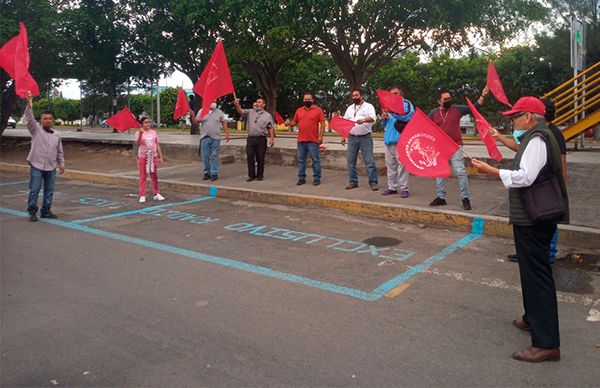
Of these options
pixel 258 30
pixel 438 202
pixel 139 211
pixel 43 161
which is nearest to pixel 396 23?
pixel 258 30

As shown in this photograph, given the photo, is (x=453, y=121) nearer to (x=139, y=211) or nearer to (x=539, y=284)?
(x=539, y=284)

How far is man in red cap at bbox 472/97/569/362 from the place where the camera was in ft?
10.9

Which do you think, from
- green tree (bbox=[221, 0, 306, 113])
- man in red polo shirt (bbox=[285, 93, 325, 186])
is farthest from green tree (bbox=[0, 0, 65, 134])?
man in red polo shirt (bbox=[285, 93, 325, 186])

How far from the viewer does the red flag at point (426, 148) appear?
464 centimetres

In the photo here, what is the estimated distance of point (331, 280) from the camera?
4.97m

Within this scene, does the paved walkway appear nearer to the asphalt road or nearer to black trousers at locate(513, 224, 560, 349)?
the asphalt road

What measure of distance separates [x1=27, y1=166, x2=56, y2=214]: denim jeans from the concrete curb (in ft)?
10.4

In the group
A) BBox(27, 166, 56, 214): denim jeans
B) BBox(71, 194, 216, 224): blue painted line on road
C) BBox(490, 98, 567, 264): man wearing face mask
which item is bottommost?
BBox(71, 194, 216, 224): blue painted line on road

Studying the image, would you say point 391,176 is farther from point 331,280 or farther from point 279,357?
point 279,357

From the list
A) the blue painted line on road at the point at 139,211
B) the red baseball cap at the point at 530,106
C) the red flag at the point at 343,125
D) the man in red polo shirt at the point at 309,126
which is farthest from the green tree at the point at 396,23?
the red baseball cap at the point at 530,106

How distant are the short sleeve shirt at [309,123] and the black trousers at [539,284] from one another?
677cm

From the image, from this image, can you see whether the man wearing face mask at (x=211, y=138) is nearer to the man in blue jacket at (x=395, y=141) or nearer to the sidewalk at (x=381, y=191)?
the sidewalk at (x=381, y=191)

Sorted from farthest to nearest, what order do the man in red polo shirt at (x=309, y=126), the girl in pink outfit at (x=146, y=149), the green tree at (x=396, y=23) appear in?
the green tree at (x=396, y=23), the man in red polo shirt at (x=309, y=126), the girl in pink outfit at (x=146, y=149)

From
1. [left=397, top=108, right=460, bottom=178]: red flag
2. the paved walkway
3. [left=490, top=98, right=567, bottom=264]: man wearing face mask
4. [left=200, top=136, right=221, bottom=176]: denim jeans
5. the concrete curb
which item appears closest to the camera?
[left=490, top=98, right=567, bottom=264]: man wearing face mask
